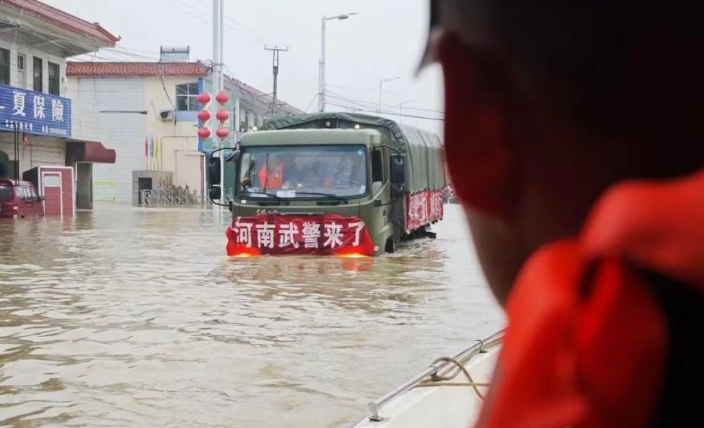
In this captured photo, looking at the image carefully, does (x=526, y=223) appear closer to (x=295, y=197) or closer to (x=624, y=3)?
(x=624, y=3)

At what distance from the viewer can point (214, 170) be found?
12.3m

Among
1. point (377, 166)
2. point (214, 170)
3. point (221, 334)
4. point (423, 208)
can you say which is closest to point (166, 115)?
point (423, 208)

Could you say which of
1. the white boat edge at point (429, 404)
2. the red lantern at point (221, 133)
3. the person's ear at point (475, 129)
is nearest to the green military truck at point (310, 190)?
the white boat edge at point (429, 404)

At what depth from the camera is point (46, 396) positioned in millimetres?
5445

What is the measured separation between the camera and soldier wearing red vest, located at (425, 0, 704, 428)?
0.50 m

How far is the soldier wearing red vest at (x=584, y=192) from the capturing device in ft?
1.65

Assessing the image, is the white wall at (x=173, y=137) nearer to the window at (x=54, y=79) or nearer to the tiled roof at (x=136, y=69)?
the tiled roof at (x=136, y=69)

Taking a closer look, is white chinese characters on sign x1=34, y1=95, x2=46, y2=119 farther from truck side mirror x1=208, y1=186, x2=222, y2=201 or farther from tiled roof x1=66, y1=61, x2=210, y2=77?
truck side mirror x1=208, y1=186, x2=222, y2=201

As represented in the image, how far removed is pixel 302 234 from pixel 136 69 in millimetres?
30146

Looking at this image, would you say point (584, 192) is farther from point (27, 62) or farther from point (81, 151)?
point (81, 151)

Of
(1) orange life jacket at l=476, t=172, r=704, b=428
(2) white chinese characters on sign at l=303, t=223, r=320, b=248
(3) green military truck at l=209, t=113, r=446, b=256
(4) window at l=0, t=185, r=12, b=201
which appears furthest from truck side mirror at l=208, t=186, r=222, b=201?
(4) window at l=0, t=185, r=12, b=201

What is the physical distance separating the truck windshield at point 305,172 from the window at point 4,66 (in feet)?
52.7

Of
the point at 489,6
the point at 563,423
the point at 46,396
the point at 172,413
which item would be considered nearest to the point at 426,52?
the point at 489,6

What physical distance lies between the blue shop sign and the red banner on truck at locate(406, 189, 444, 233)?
13.3 meters
